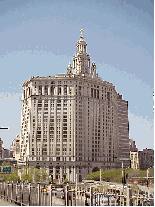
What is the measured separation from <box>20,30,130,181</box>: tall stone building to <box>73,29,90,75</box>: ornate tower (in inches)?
284

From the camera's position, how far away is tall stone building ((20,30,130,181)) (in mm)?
146500

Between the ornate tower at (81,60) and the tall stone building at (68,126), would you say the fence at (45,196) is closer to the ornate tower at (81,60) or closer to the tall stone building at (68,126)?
the tall stone building at (68,126)

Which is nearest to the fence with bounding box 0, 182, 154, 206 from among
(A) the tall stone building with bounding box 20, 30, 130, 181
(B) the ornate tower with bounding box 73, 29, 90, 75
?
(A) the tall stone building with bounding box 20, 30, 130, 181

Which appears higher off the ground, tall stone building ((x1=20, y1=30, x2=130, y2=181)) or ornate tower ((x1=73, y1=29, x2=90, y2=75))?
ornate tower ((x1=73, y1=29, x2=90, y2=75))

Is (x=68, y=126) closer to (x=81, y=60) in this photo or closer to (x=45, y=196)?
(x=81, y=60)

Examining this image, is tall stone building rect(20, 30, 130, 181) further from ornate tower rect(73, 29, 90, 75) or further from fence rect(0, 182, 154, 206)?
fence rect(0, 182, 154, 206)

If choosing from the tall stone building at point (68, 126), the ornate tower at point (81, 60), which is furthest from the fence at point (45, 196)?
the ornate tower at point (81, 60)

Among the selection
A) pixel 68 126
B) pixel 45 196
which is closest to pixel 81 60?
pixel 68 126

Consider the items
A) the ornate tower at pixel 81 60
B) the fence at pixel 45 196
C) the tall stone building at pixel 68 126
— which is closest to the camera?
the fence at pixel 45 196

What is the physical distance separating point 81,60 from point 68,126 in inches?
1629

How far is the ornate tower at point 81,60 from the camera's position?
169625 mm

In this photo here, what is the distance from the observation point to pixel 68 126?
491 feet

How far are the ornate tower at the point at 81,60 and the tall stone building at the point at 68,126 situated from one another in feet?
23.7

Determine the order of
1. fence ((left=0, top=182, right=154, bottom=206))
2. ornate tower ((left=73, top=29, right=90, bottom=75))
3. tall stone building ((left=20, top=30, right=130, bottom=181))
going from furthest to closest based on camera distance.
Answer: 1. ornate tower ((left=73, top=29, right=90, bottom=75))
2. tall stone building ((left=20, top=30, right=130, bottom=181))
3. fence ((left=0, top=182, right=154, bottom=206))
